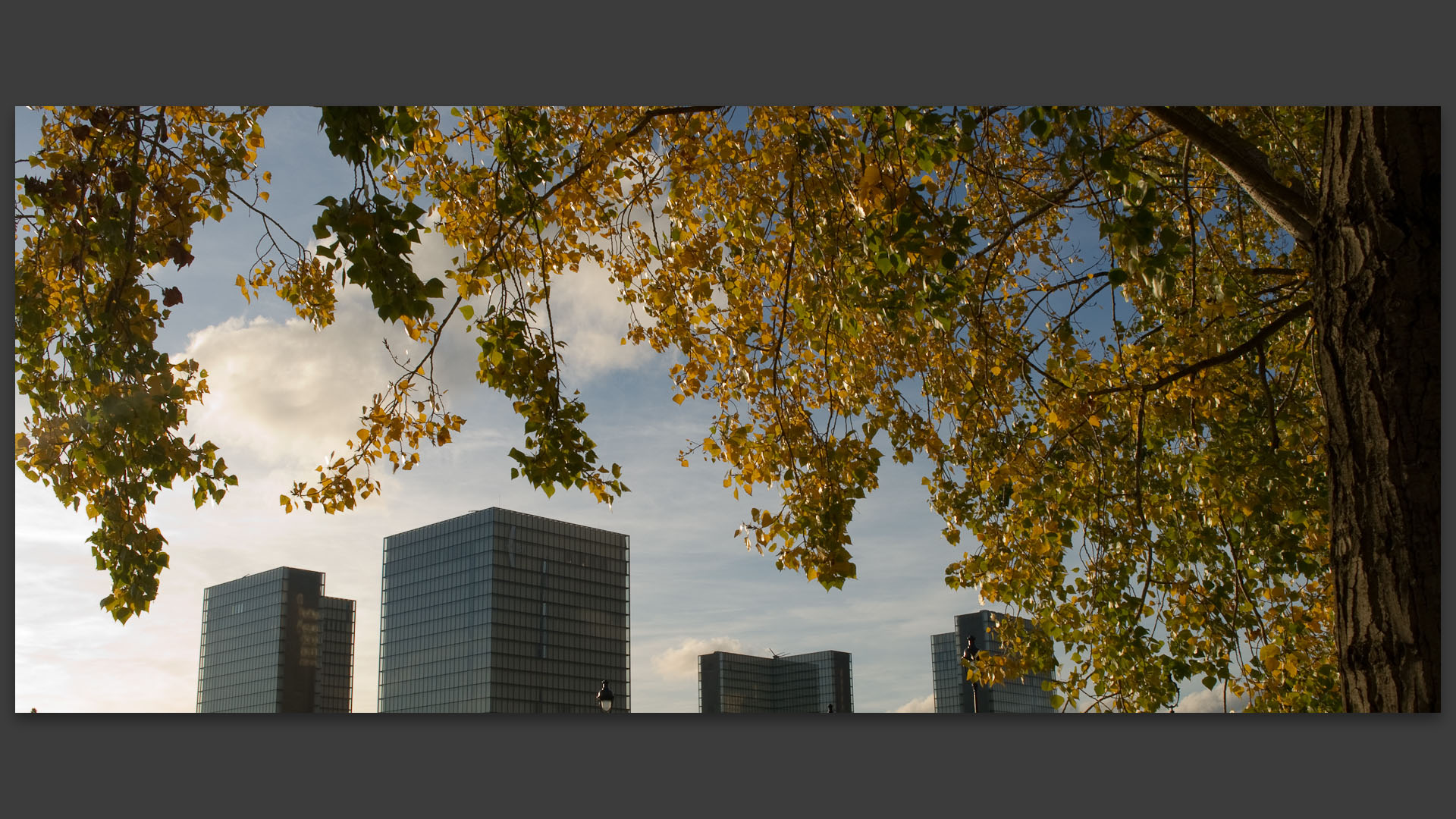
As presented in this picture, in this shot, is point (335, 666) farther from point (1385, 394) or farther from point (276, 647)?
point (1385, 394)

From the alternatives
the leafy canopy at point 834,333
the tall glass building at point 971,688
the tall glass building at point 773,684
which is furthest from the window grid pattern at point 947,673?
the tall glass building at point 773,684

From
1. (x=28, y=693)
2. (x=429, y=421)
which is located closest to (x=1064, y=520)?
(x=429, y=421)

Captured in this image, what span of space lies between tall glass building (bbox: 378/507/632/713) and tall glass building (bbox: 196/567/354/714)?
13 centimetres

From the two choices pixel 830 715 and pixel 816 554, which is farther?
pixel 830 715

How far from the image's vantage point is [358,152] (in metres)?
2.25

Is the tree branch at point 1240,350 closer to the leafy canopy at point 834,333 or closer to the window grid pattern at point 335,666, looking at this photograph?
the leafy canopy at point 834,333

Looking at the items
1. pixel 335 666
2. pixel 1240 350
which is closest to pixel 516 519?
pixel 335 666

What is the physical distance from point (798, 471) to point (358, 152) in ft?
4.47

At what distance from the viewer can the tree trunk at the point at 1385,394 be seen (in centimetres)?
220

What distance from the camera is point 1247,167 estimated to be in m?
2.69

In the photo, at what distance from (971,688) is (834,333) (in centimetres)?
109

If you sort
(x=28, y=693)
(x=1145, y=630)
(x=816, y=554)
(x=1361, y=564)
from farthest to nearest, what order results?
(x=1145, y=630) < (x=28, y=693) < (x=816, y=554) < (x=1361, y=564)

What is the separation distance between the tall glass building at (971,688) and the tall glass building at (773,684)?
28cm

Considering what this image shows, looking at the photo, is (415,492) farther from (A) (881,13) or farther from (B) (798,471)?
(A) (881,13)
